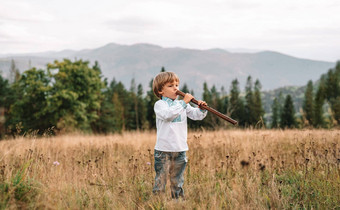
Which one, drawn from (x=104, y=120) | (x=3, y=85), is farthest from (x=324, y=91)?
(x=3, y=85)

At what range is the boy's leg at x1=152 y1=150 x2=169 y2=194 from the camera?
3.33 meters

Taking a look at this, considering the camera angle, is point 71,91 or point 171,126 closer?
point 171,126

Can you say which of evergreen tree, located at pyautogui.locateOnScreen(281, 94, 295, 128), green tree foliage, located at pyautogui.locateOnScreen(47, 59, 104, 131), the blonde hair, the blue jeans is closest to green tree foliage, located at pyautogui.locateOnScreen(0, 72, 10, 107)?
green tree foliage, located at pyautogui.locateOnScreen(47, 59, 104, 131)

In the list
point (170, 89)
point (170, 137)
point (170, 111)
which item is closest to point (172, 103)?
point (170, 89)

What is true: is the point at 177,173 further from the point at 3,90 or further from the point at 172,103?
the point at 3,90

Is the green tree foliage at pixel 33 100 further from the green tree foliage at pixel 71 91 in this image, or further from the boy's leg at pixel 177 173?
the boy's leg at pixel 177 173

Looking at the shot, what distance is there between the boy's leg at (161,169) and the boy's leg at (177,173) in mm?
118

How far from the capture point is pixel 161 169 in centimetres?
343

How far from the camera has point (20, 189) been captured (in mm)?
2805

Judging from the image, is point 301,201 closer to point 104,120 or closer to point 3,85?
point 104,120

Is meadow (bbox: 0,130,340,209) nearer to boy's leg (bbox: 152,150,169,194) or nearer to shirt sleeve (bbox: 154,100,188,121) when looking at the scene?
boy's leg (bbox: 152,150,169,194)

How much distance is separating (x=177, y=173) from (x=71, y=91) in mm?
30186

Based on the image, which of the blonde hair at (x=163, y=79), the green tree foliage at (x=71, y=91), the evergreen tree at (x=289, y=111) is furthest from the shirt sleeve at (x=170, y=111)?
the evergreen tree at (x=289, y=111)

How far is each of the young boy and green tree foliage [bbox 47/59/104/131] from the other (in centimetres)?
2855
